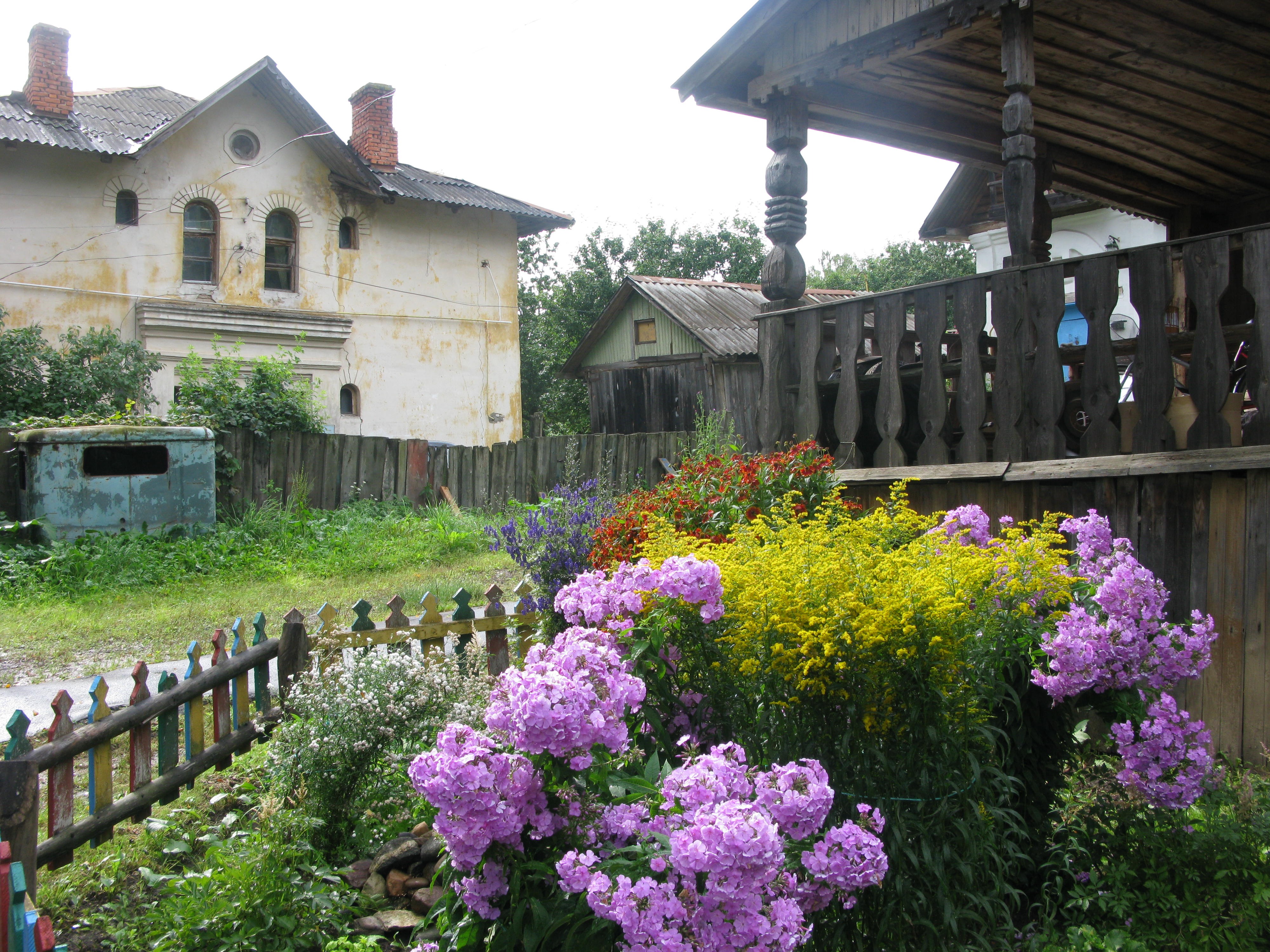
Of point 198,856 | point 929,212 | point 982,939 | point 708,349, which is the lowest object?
point 198,856

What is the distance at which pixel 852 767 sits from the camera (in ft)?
9.35

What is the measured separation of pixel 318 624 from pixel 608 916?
13.8 ft

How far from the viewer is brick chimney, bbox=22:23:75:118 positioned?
1748cm

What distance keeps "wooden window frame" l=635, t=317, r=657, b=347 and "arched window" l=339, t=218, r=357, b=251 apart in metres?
7.15

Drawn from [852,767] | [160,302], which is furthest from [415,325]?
[852,767]

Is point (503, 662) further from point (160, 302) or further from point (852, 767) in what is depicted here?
point (160, 302)

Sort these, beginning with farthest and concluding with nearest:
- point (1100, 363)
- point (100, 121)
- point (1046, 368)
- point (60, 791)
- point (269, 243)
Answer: point (269, 243), point (100, 121), point (1046, 368), point (1100, 363), point (60, 791)

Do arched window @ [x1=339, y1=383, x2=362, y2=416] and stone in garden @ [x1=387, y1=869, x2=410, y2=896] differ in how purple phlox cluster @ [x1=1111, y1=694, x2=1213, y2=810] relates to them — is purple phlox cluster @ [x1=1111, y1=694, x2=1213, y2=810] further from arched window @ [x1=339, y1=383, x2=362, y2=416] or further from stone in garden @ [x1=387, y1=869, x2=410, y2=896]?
arched window @ [x1=339, y1=383, x2=362, y2=416]

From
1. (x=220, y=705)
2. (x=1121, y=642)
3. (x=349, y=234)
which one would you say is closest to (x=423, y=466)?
(x=349, y=234)

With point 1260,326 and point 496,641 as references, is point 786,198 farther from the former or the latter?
point 496,641

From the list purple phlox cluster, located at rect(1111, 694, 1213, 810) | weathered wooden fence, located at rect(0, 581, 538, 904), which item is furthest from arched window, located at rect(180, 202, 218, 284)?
purple phlox cluster, located at rect(1111, 694, 1213, 810)

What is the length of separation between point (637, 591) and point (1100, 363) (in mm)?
3341

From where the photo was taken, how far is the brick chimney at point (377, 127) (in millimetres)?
21297

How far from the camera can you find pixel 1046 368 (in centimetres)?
536
